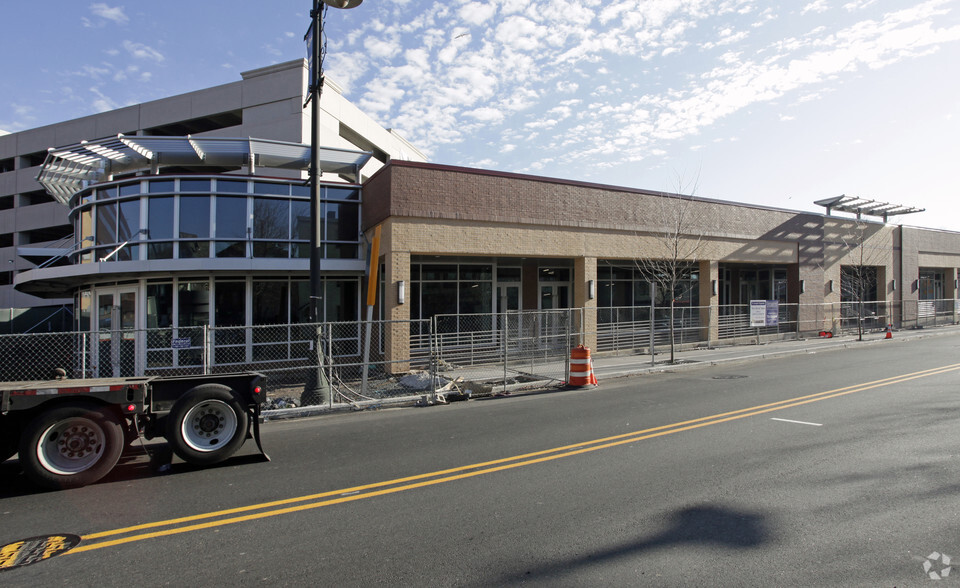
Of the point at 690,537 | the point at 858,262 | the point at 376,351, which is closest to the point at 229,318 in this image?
the point at 376,351

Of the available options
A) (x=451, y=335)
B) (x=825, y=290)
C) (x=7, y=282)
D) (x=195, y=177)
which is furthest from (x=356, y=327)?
(x=7, y=282)

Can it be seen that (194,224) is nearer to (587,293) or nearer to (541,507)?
(587,293)

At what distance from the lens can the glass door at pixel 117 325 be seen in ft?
48.7

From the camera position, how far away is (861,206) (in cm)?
2653

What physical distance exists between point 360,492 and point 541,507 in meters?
1.87

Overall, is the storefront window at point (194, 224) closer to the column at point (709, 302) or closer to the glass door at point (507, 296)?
the glass door at point (507, 296)

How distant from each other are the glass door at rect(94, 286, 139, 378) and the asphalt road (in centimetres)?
902

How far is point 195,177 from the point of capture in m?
15.7

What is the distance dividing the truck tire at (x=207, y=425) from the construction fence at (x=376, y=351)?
296 centimetres

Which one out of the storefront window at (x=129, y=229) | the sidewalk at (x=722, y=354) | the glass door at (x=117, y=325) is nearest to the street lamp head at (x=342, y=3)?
the sidewalk at (x=722, y=354)

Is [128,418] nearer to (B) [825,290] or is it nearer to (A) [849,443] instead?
(A) [849,443]

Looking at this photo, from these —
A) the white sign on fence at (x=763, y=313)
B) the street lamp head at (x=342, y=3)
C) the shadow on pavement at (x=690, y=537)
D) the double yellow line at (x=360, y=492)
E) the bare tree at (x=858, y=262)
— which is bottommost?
the double yellow line at (x=360, y=492)

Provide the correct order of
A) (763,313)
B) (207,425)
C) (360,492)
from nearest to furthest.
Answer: (360,492) < (207,425) < (763,313)

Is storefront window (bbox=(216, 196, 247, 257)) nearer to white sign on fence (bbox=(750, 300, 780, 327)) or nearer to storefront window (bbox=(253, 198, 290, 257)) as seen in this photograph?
storefront window (bbox=(253, 198, 290, 257))
